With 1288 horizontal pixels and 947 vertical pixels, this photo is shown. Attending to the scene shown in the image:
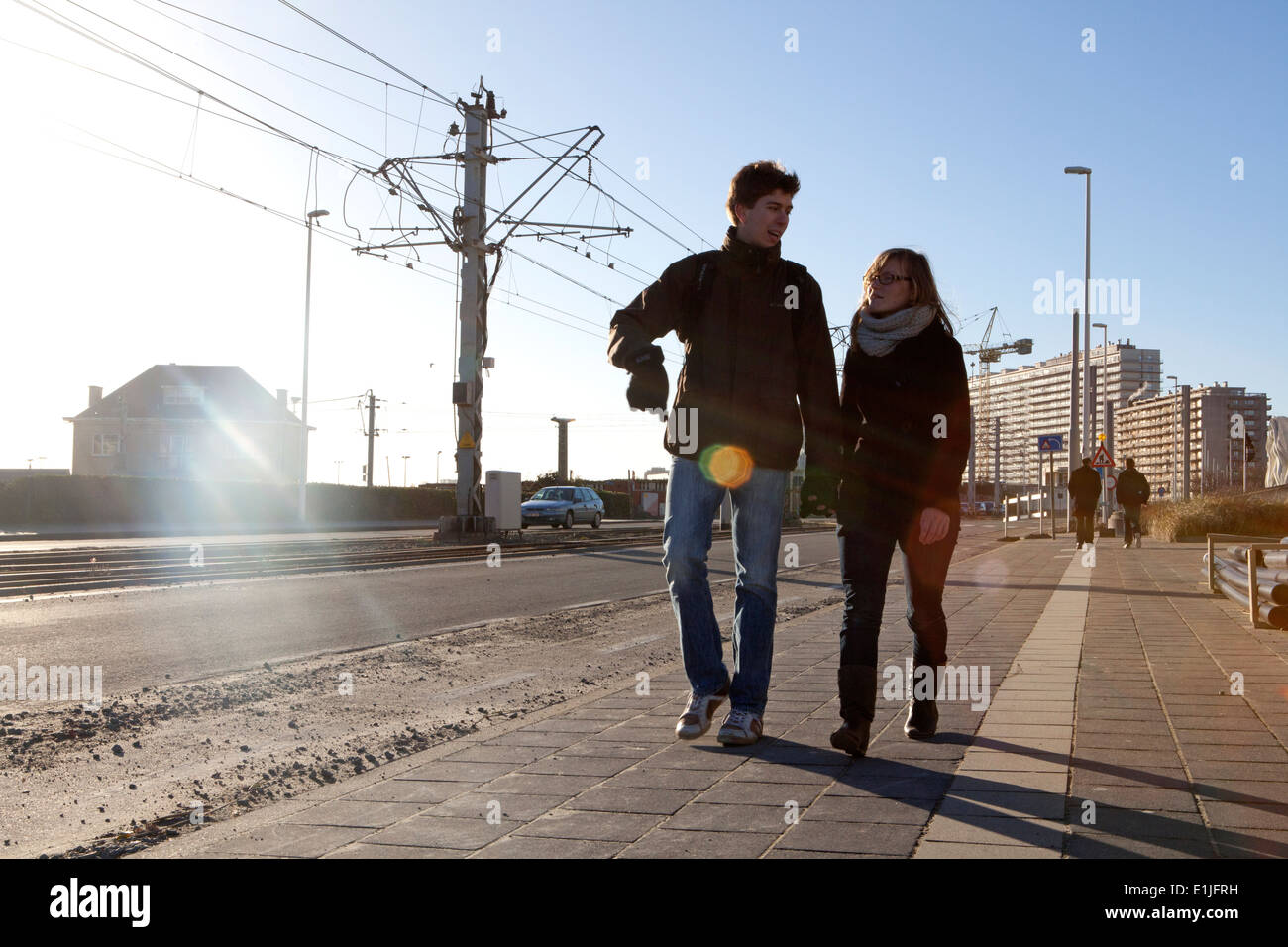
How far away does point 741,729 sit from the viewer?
4.17 metres

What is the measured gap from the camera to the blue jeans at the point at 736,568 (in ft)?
14.0

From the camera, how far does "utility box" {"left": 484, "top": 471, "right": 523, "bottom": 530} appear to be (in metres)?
26.2

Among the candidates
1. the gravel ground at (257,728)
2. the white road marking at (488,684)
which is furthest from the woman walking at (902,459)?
the white road marking at (488,684)

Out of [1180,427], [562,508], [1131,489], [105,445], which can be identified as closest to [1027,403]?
[1180,427]

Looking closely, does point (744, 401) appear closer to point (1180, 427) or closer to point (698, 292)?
point (698, 292)

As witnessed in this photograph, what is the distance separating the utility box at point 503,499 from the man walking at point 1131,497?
13233 millimetres

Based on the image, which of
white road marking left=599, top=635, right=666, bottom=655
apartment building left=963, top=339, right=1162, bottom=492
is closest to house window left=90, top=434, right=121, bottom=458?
white road marking left=599, top=635, right=666, bottom=655

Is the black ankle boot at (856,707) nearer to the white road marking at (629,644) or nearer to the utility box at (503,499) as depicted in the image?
the white road marking at (629,644)

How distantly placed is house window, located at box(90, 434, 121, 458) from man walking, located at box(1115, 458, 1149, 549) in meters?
66.1

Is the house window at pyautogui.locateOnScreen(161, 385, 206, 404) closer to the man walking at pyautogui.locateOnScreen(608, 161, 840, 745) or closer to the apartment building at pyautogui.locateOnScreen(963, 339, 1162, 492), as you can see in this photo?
the man walking at pyautogui.locateOnScreen(608, 161, 840, 745)

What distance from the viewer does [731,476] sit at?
4258 millimetres
